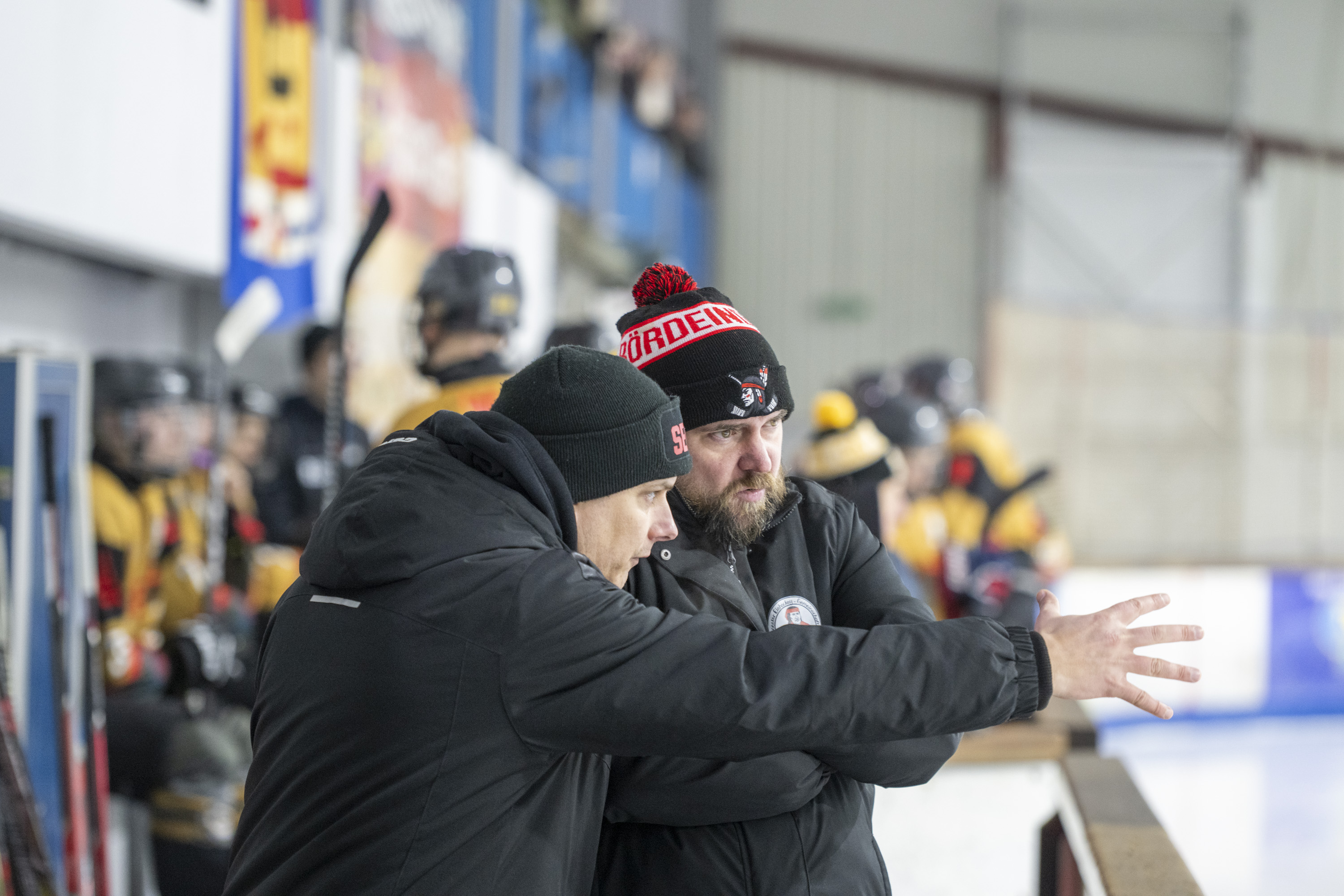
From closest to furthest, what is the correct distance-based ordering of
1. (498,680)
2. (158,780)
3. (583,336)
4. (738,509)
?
(498,680), (738,509), (158,780), (583,336)

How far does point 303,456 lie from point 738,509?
3.40 m

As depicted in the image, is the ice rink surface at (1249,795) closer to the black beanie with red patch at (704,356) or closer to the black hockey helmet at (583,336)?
the black hockey helmet at (583,336)

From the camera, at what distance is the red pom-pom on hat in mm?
1741

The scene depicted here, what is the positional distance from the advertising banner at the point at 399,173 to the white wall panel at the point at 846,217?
9330 millimetres

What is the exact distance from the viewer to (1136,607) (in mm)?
1382

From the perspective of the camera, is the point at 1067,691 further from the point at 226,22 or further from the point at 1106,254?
the point at 1106,254

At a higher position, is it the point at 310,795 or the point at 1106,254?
the point at 1106,254

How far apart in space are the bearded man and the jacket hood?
0.91ft

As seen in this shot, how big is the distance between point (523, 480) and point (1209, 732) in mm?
7555

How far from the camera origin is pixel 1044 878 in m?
2.59

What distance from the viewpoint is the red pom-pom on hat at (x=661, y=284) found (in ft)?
5.71

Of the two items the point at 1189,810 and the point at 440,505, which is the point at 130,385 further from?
the point at 1189,810

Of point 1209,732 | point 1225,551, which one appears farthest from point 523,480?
point 1225,551

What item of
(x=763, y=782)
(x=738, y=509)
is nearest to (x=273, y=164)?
(x=738, y=509)
